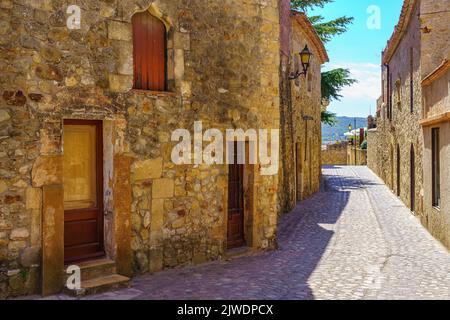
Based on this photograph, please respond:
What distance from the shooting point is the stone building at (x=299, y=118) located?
48.8 feet

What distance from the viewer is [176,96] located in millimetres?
7496

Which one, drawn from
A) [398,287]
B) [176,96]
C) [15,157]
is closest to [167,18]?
[176,96]

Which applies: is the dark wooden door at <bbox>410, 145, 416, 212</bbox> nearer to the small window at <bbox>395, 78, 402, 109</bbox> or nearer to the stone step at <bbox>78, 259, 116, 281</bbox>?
the small window at <bbox>395, 78, 402, 109</bbox>

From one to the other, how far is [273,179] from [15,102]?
16.7 feet

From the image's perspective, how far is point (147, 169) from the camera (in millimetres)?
7125

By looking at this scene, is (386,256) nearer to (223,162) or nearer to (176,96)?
(223,162)

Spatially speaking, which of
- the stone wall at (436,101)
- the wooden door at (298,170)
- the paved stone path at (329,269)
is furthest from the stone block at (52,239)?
the wooden door at (298,170)

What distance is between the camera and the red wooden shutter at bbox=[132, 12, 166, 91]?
7.14 m

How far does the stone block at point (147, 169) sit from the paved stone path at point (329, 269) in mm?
1425

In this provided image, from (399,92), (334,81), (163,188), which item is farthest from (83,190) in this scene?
(334,81)

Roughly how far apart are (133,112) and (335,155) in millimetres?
38781

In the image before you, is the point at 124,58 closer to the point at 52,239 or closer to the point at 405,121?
the point at 52,239

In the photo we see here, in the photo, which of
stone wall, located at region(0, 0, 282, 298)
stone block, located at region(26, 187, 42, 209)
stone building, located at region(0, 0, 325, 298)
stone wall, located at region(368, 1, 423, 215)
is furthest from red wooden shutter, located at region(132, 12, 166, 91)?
stone wall, located at region(368, 1, 423, 215)

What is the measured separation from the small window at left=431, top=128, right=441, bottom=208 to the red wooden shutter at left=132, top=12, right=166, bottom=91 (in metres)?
6.41
